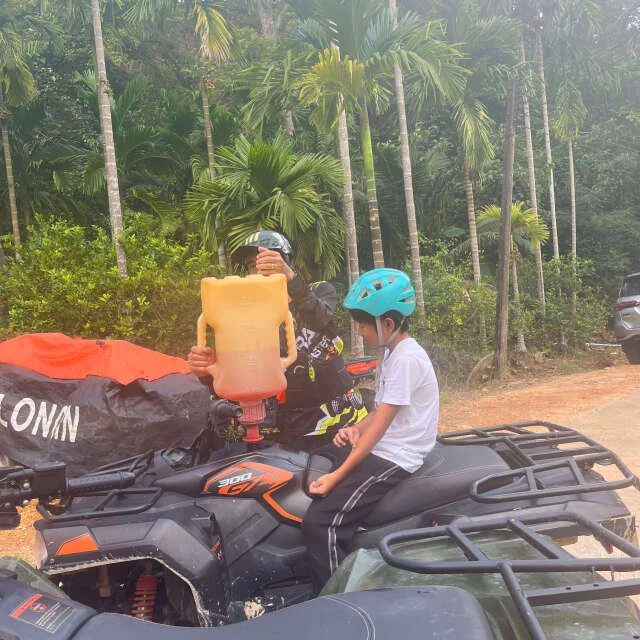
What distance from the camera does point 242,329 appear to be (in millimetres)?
2574

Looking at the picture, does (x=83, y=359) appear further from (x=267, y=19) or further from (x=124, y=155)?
(x=267, y=19)

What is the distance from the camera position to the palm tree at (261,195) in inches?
436

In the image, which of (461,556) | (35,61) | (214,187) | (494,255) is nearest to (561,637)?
(461,556)

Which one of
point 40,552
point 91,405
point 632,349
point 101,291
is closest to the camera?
point 40,552

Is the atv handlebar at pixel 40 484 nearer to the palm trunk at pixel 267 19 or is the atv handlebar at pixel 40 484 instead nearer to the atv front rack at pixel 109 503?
the atv front rack at pixel 109 503

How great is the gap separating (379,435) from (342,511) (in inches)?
11.7

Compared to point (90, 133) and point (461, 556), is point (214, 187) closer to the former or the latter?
point (90, 133)

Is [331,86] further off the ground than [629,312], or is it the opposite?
[331,86]

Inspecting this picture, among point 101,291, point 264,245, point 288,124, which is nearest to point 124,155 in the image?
point 288,124

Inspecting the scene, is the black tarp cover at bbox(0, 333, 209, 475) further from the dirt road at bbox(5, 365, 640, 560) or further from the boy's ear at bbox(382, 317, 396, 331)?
the boy's ear at bbox(382, 317, 396, 331)

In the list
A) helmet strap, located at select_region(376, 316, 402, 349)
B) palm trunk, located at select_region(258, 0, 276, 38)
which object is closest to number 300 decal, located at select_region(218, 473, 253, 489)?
helmet strap, located at select_region(376, 316, 402, 349)

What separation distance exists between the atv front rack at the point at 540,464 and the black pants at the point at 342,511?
35 centimetres

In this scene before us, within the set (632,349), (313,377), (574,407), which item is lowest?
(632,349)

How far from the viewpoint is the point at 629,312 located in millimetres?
13289
